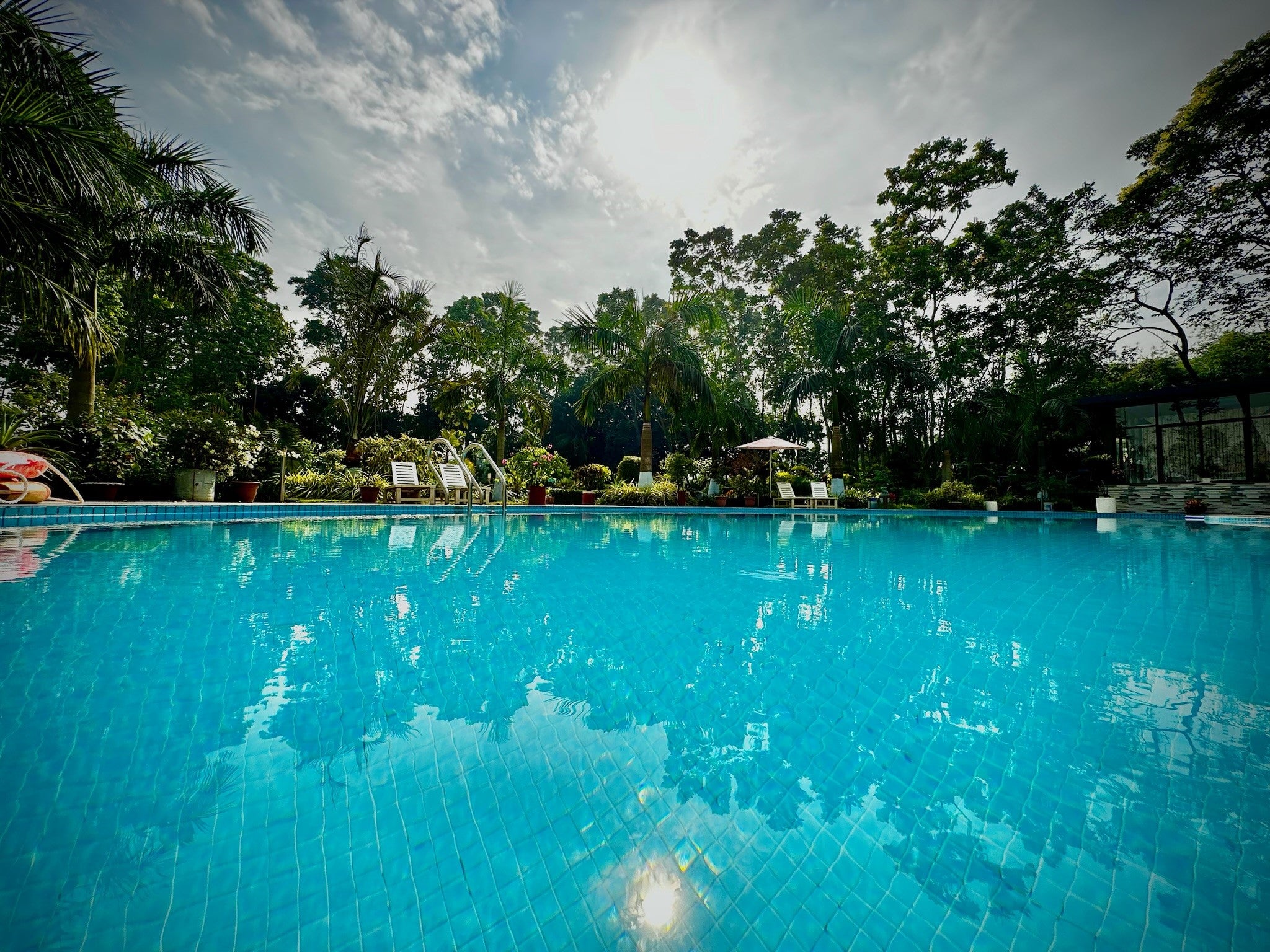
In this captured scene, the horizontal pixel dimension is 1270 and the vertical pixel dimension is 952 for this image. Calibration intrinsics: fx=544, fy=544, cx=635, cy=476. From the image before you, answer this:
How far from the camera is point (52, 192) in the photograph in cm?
862

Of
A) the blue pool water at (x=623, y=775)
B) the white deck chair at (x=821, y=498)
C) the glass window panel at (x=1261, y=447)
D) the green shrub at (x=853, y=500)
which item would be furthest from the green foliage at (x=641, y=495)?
the glass window panel at (x=1261, y=447)

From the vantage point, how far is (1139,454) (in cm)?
1955

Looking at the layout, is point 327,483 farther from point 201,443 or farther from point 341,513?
point 201,443

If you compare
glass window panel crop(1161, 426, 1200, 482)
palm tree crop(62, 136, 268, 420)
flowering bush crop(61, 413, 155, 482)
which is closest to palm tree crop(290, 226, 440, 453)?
palm tree crop(62, 136, 268, 420)

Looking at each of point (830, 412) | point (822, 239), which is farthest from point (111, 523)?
point (822, 239)

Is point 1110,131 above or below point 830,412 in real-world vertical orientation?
above

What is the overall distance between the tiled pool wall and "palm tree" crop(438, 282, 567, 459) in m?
4.69

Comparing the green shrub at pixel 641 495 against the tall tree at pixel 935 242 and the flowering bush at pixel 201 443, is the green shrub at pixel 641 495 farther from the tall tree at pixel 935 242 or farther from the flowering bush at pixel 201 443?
the tall tree at pixel 935 242

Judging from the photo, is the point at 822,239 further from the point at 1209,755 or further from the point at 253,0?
the point at 1209,755

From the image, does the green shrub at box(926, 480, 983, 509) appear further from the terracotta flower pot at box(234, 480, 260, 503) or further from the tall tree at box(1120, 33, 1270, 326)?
the terracotta flower pot at box(234, 480, 260, 503)

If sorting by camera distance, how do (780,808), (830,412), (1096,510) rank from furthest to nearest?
(830,412) < (1096,510) < (780,808)

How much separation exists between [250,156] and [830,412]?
18369 mm

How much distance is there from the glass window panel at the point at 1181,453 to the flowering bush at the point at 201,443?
27.4 meters

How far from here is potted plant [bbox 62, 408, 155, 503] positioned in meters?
9.77
